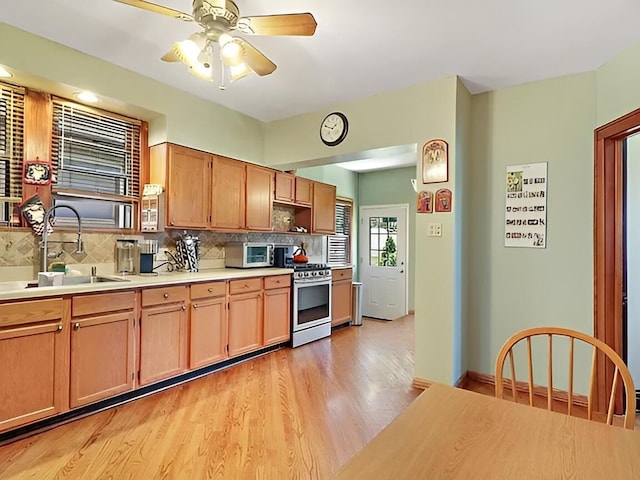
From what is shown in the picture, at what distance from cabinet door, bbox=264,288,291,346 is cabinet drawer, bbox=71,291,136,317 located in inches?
57.3

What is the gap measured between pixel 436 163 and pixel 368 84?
0.90 m

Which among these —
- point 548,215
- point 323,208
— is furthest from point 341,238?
point 548,215

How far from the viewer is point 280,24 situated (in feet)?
6.37

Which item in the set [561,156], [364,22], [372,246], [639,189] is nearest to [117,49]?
[364,22]

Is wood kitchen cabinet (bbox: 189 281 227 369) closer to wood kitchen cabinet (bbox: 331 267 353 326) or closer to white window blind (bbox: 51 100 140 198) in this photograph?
white window blind (bbox: 51 100 140 198)

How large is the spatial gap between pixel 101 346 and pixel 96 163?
5.17 feet

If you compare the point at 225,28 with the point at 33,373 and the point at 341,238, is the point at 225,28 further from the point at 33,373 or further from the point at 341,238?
the point at 341,238

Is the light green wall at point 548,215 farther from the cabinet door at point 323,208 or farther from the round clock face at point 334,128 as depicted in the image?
the cabinet door at point 323,208

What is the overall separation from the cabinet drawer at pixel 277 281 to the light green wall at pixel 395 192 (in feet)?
8.80

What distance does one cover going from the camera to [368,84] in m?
3.27

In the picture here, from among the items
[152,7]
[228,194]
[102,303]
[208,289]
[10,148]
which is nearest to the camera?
[152,7]

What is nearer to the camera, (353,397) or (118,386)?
(118,386)

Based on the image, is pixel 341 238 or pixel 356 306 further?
pixel 341 238

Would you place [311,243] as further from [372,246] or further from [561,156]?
[561,156]
